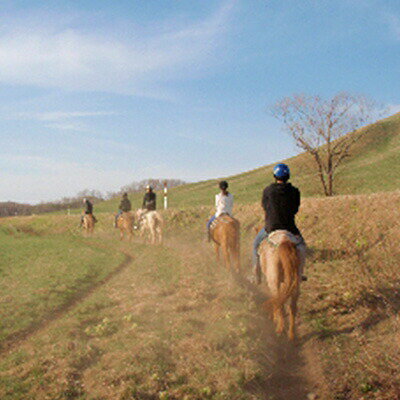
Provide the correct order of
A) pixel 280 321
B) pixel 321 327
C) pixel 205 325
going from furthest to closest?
pixel 205 325, pixel 321 327, pixel 280 321

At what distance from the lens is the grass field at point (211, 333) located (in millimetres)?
5840

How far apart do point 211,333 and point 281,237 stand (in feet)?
8.24

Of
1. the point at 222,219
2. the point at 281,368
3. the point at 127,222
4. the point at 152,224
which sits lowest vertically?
the point at 281,368

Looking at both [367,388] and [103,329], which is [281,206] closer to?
[367,388]

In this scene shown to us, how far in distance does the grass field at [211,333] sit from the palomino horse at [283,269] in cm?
77

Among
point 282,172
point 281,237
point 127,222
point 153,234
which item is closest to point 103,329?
point 281,237

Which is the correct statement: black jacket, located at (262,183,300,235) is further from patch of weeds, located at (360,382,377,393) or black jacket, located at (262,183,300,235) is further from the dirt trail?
patch of weeds, located at (360,382,377,393)

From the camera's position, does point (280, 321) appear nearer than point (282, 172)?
Yes

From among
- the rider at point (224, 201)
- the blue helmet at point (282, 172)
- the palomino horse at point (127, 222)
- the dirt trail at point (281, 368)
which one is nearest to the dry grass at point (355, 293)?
the dirt trail at point (281, 368)

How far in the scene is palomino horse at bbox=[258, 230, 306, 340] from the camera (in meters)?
7.16

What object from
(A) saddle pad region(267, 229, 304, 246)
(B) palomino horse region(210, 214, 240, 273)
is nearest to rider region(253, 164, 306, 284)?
(A) saddle pad region(267, 229, 304, 246)

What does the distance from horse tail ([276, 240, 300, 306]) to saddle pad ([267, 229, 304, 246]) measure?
0.10 meters

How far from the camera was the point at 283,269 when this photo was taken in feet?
24.2

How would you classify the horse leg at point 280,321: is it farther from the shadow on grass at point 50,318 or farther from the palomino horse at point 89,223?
the palomino horse at point 89,223
